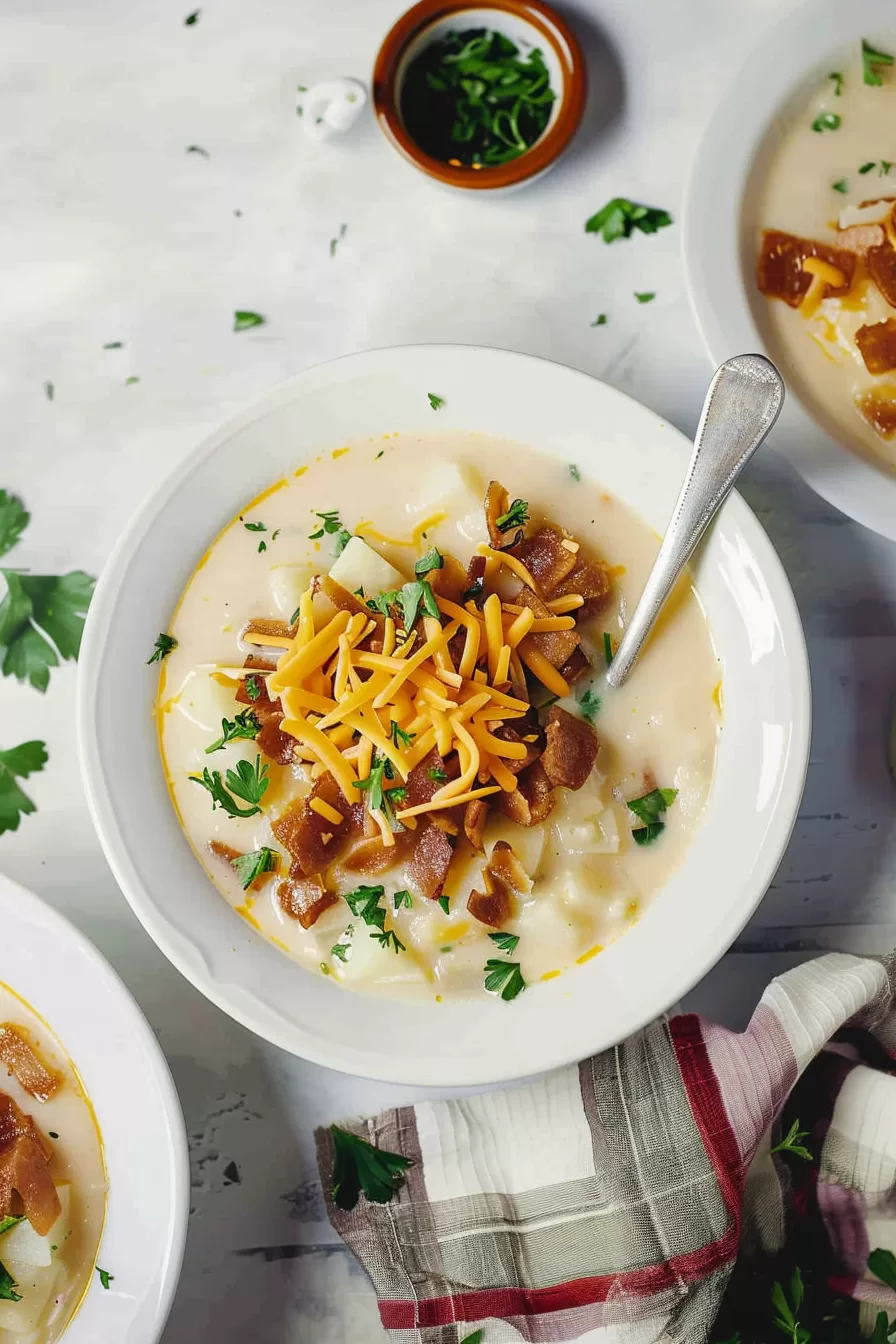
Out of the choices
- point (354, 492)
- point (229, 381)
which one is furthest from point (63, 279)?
point (354, 492)

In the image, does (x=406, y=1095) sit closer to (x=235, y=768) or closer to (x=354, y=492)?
(x=235, y=768)

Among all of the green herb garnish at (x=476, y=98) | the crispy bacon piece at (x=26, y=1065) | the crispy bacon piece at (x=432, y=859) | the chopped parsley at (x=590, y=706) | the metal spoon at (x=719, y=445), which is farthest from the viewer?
the green herb garnish at (x=476, y=98)

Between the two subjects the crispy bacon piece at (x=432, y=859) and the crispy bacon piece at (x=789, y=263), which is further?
the crispy bacon piece at (x=789, y=263)

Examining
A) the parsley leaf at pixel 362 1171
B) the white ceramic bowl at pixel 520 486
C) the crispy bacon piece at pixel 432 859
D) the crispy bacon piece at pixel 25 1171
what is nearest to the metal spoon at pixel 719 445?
the white ceramic bowl at pixel 520 486

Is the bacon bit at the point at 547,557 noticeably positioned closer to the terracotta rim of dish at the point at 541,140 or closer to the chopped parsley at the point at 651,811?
the chopped parsley at the point at 651,811

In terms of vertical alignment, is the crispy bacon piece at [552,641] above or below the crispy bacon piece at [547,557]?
below

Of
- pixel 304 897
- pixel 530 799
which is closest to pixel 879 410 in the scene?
pixel 530 799

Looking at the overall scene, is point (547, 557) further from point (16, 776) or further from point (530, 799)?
point (16, 776)
